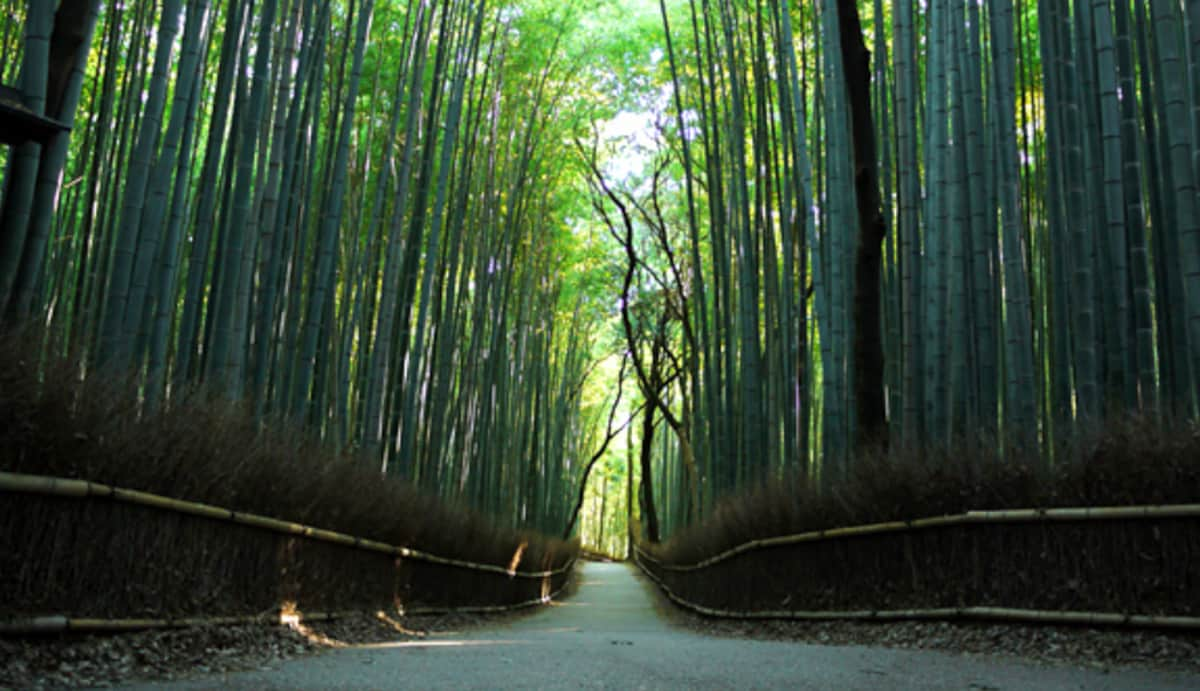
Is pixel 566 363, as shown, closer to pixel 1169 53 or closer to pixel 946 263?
pixel 946 263

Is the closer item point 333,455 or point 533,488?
point 333,455

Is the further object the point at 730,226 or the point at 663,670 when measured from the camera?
the point at 730,226

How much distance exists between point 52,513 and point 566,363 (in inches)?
462

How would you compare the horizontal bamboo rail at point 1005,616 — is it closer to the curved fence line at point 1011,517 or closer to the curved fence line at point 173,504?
the curved fence line at point 1011,517

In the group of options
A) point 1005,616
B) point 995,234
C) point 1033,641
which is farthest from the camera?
point 995,234

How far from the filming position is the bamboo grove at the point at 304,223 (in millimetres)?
3197

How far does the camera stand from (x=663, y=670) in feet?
8.91

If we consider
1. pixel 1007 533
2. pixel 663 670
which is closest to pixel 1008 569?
pixel 1007 533

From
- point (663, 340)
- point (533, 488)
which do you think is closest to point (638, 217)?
point (663, 340)

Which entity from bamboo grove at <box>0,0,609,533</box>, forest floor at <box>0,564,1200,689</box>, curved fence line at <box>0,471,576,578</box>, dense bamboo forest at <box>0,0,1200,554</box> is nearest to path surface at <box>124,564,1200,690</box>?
forest floor at <box>0,564,1200,689</box>

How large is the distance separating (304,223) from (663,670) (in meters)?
3.43

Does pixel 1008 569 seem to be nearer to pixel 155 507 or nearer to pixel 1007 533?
pixel 1007 533

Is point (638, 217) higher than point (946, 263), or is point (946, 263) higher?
point (638, 217)

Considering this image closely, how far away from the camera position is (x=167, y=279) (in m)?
3.47
